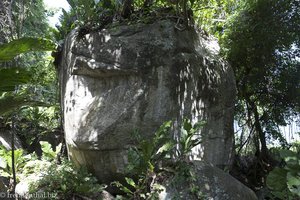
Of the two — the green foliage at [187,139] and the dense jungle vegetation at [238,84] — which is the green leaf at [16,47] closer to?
the dense jungle vegetation at [238,84]

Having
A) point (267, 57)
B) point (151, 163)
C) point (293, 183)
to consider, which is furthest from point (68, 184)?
point (267, 57)

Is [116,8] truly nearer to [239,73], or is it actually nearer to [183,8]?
[183,8]

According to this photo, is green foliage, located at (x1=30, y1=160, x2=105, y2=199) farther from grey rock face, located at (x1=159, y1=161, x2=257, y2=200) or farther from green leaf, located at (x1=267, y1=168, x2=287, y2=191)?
green leaf, located at (x1=267, y1=168, x2=287, y2=191)

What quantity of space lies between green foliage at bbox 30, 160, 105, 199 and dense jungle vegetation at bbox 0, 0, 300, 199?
2cm

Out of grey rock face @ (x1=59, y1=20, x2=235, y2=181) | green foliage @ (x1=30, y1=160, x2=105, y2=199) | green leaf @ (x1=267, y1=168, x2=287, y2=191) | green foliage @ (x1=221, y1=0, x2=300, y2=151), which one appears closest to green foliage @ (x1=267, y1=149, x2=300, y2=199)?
green leaf @ (x1=267, y1=168, x2=287, y2=191)

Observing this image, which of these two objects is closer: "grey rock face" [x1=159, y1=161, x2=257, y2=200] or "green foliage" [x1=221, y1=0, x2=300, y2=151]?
"grey rock face" [x1=159, y1=161, x2=257, y2=200]

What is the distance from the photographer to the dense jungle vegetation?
550 cm

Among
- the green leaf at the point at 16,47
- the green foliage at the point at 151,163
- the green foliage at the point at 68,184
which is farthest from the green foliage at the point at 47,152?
the green leaf at the point at 16,47

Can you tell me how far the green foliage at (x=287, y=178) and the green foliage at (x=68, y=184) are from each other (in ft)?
10.2

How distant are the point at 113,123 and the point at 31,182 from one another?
2.19 m

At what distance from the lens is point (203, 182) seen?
4.95 meters

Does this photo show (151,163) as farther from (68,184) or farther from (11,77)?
(11,77)

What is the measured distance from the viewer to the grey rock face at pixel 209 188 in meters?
4.80

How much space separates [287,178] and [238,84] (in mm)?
5244
